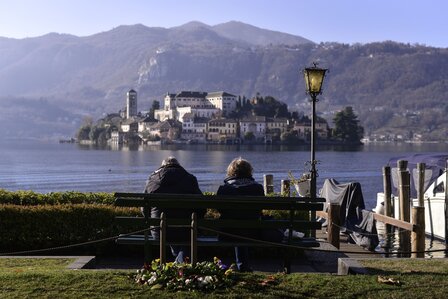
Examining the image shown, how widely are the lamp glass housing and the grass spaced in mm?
7509

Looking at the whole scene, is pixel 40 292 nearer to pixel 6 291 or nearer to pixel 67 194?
pixel 6 291

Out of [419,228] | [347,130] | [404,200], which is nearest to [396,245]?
[404,200]

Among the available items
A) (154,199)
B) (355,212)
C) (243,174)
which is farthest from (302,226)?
(355,212)

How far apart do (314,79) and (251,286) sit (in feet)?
28.4

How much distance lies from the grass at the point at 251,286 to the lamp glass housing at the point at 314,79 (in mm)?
7509

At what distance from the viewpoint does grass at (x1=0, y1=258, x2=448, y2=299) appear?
263 inches

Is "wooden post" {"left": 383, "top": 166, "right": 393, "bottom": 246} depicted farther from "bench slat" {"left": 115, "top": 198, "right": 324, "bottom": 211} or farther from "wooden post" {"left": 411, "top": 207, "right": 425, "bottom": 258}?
"bench slat" {"left": 115, "top": 198, "right": 324, "bottom": 211}

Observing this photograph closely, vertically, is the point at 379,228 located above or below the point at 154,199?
below

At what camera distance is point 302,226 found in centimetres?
868

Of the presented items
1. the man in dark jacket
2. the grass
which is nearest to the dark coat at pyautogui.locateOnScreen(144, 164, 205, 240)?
the man in dark jacket

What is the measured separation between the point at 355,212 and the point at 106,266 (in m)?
12.2

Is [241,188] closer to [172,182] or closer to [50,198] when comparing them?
[172,182]

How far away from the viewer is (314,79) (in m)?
14.8

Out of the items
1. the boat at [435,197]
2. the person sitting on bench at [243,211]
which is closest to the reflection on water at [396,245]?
the boat at [435,197]
